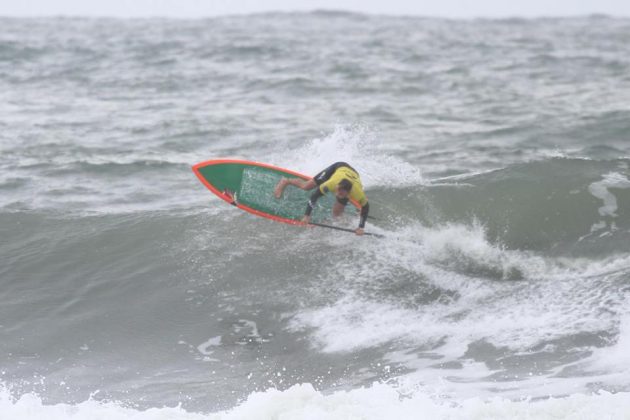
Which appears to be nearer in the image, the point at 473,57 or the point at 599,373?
the point at 599,373

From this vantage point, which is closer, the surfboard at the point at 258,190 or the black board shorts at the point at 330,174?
the black board shorts at the point at 330,174

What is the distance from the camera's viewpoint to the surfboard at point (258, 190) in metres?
11.8

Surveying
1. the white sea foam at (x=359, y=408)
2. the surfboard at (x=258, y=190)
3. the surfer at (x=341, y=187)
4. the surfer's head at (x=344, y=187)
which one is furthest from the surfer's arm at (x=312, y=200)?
the white sea foam at (x=359, y=408)

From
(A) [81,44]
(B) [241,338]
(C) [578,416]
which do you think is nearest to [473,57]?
(A) [81,44]

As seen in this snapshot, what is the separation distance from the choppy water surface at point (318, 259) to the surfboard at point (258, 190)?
354 mm

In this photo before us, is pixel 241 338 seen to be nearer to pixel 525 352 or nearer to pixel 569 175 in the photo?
pixel 525 352

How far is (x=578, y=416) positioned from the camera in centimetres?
661

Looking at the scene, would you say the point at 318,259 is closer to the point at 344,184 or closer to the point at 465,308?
the point at 344,184

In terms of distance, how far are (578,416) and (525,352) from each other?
1.93 meters

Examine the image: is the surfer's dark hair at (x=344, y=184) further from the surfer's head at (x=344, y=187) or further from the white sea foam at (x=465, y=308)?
the white sea foam at (x=465, y=308)

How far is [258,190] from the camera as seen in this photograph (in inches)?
468

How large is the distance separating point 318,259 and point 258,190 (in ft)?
4.78

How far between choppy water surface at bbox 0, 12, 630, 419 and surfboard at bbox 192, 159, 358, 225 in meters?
0.35

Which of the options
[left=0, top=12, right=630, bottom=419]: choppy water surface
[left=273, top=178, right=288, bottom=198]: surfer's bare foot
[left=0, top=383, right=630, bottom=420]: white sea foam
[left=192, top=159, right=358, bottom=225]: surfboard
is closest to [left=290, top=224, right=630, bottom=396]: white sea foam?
[left=0, top=12, right=630, bottom=419]: choppy water surface
